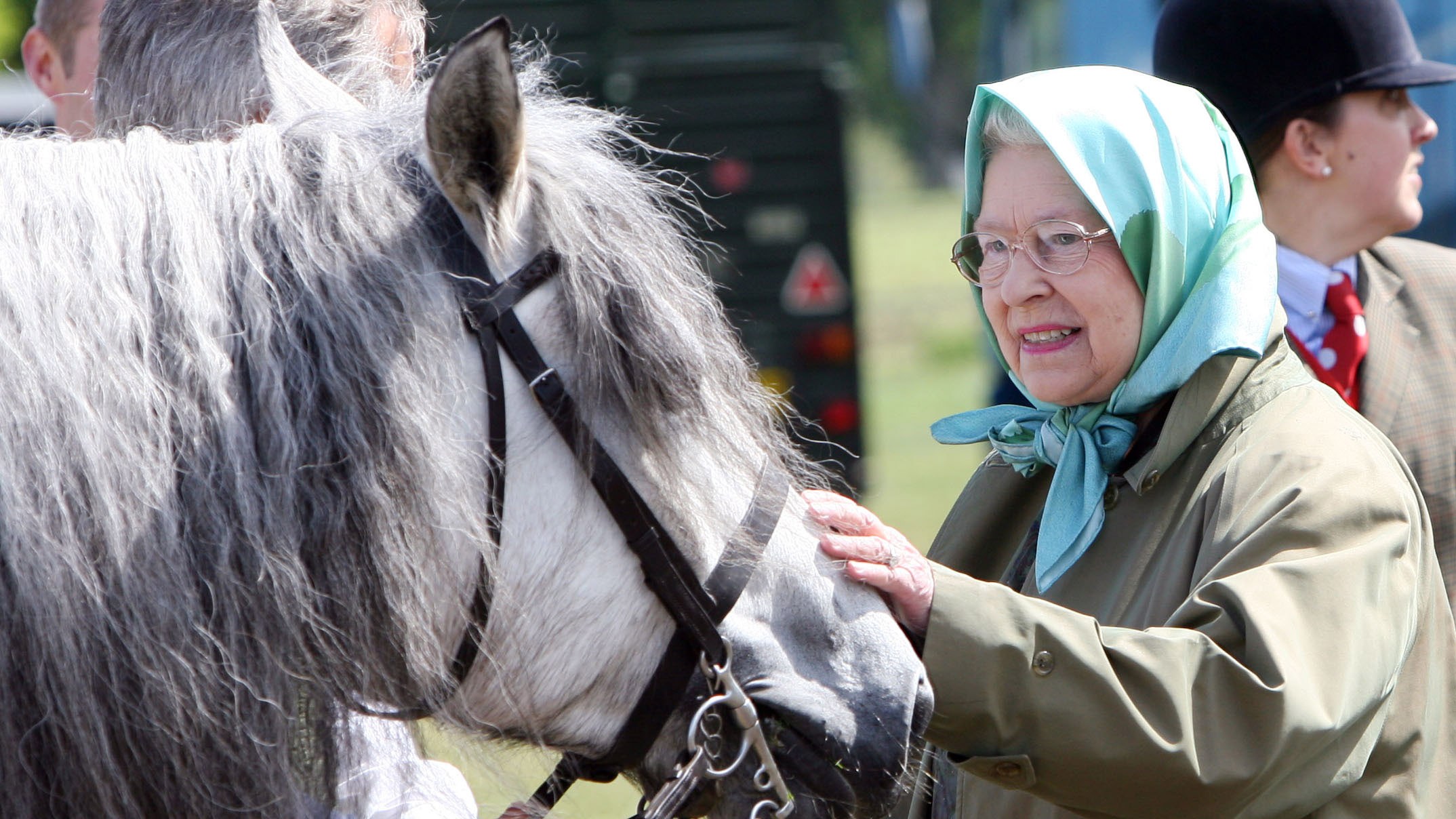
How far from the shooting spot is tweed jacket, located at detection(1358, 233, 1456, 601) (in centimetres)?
258

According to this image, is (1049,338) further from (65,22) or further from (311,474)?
(65,22)

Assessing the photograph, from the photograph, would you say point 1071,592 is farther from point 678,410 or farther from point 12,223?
point 12,223

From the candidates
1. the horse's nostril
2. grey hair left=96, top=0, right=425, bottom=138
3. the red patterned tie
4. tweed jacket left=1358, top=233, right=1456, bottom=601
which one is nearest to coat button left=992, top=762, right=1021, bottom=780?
the horse's nostril

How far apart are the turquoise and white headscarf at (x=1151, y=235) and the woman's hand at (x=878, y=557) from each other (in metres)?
0.33

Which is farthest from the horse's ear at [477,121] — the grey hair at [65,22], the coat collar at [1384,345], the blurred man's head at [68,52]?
the coat collar at [1384,345]

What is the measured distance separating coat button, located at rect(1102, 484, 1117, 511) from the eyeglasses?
303 mm

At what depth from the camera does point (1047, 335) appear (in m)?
1.90

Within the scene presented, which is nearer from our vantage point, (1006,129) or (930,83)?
(1006,129)

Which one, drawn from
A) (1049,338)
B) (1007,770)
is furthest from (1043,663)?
(1049,338)

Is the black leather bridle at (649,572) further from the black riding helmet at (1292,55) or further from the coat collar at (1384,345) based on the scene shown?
the black riding helmet at (1292,55)

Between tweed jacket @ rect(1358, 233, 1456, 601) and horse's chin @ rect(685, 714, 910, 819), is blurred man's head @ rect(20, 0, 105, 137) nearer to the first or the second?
horse's chin @ rect(685, 714, 910, 819)

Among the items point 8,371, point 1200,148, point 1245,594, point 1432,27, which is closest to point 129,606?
point 8,371

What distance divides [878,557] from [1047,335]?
0.51 m

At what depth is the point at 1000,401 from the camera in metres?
4.51
